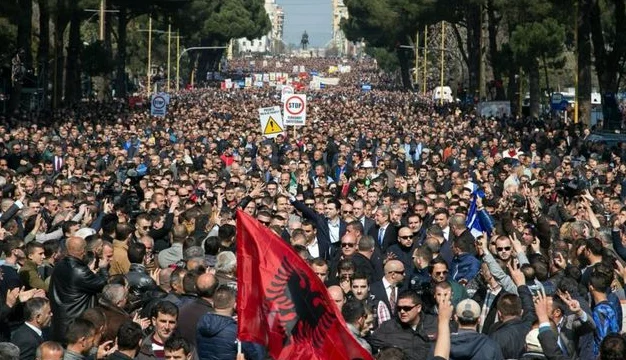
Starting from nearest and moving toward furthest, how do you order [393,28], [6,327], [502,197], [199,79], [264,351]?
[264,351] → [6,327] → [502,197] → [393,28] → [199,79]

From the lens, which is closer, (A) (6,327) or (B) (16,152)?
(A) (6,327)

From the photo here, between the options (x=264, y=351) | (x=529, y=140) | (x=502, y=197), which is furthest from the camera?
(x=529, y=140)

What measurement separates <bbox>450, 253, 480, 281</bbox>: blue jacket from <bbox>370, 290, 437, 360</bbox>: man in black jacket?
111 inches

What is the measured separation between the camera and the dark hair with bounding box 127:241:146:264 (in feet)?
39.6

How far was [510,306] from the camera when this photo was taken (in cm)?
933

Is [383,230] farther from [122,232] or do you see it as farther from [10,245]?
[10,245]

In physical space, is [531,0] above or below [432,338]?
above

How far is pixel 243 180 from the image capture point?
66.3ft

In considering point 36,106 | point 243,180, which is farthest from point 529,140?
point 36,106

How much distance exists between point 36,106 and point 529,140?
25.0m

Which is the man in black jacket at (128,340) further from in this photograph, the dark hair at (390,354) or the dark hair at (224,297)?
the dark hair at (390,354)

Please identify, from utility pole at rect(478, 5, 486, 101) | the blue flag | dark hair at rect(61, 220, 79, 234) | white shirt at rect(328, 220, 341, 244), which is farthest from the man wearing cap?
utility pole at rect(478, 5, 486, 101)

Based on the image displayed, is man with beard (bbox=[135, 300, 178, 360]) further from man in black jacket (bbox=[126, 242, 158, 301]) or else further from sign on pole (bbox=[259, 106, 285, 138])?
sign on pole (bbox=[259, 106, 285, 138])

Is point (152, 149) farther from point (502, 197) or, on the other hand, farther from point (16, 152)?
point (502, 197)
